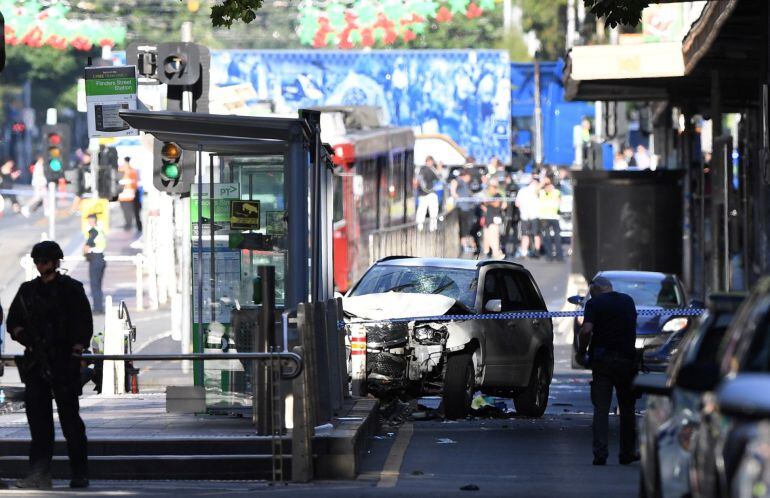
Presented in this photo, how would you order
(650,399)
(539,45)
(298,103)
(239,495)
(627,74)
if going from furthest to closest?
(539,45) → (298,103) → (627,74) → (239,495) → (650,399)

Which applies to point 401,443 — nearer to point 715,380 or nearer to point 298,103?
point 715,380

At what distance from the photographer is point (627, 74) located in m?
28.6

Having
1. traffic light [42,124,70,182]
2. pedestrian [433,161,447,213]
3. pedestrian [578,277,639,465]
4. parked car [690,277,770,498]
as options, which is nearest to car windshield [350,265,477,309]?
pedestrian [578,277,639,465]

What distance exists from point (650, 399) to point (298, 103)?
52.5 meters

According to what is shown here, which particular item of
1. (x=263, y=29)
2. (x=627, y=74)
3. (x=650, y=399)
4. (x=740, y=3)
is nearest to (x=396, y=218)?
(x=627, y=74)

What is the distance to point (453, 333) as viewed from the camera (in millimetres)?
18516

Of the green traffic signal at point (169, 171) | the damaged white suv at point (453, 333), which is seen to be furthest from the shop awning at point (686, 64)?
the green traffic signal at point (169, 171)

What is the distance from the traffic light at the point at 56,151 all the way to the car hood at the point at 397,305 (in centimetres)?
1773

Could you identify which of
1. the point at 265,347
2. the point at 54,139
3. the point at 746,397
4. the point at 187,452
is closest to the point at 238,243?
the point at 265,347

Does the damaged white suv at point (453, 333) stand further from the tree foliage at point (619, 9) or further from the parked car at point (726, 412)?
the parked car at point (726, 412)

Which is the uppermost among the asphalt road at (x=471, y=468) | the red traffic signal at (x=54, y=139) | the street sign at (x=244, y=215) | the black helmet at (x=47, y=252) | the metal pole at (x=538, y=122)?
the metal pole at (x=538, y=122)

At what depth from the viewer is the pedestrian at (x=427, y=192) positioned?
155ft

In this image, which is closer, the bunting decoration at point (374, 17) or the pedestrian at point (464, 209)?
the pedestrian at point (464, 209)

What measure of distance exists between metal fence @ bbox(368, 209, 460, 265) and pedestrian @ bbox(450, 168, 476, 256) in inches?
84.5
